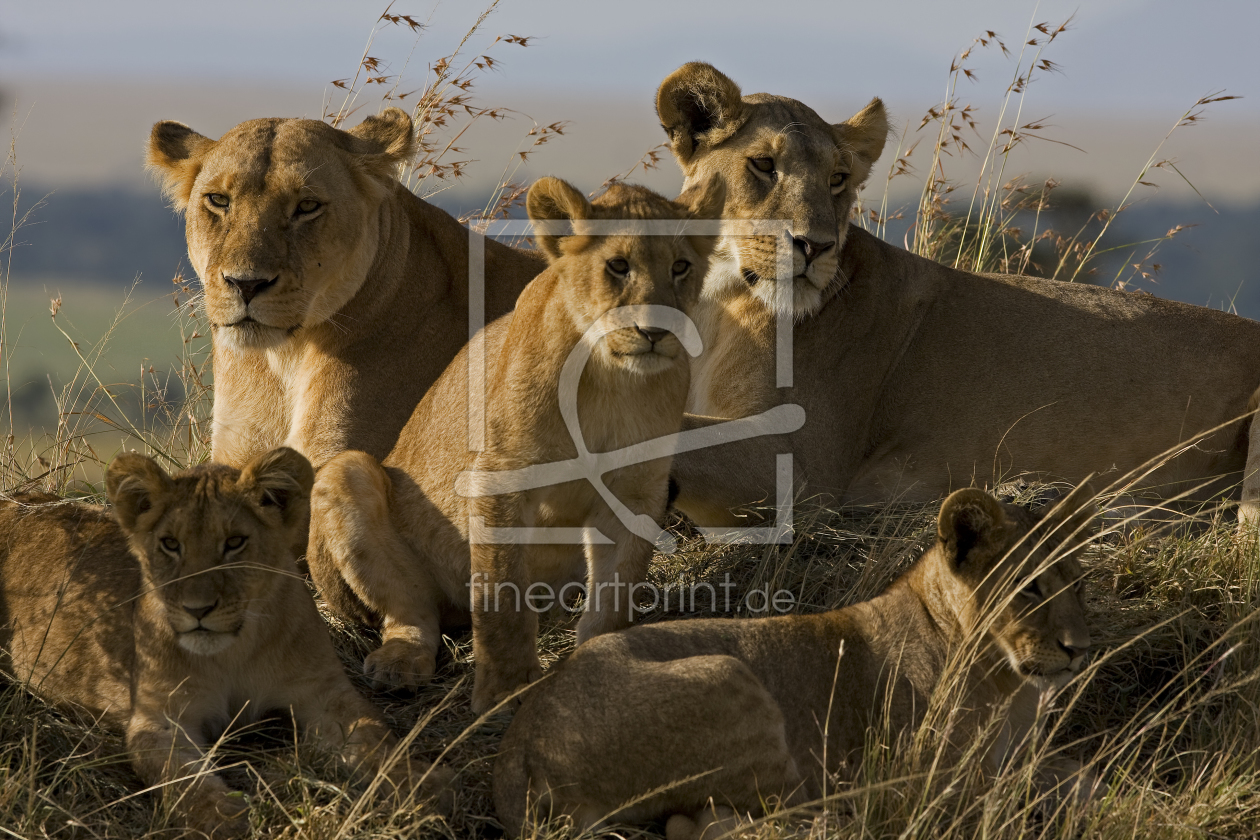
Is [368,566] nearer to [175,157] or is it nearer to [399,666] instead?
[399,666]

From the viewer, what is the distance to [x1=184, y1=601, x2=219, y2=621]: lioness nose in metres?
3.43

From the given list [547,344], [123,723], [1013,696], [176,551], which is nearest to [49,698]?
[123,723]

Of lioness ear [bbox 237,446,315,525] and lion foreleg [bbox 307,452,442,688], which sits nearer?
lioness ear [bbox 237,446,315,525]

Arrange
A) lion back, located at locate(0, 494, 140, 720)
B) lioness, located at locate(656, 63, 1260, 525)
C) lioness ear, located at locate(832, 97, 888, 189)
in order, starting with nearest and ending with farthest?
lion back, located at locate(0, 494, 140, 720)
lioness, located at locate(656, 63, 1260, 525)
lioness ear, located at locate(832, 97, 888, 189)

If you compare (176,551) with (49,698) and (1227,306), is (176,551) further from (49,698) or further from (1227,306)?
(1227,306)

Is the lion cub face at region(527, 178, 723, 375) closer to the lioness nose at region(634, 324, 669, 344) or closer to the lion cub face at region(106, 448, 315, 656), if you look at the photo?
the lioness nose at region(634, 324, 669, 344)

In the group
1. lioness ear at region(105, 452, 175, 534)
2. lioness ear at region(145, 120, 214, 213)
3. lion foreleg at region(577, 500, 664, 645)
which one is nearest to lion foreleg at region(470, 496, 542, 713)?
lion foreleg at region(577, 500, 664, 645)

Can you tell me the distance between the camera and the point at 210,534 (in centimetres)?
351

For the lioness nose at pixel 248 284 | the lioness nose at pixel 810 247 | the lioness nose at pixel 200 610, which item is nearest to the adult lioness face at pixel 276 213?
the lioness nose at pixel 248 284

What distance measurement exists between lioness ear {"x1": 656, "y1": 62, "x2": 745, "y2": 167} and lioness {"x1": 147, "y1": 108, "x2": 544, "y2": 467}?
0.91 metres

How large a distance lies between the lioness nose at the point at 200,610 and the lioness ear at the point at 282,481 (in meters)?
0.33

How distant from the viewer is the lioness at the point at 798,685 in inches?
128

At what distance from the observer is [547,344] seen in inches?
162

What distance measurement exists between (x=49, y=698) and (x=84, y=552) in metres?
0.44
